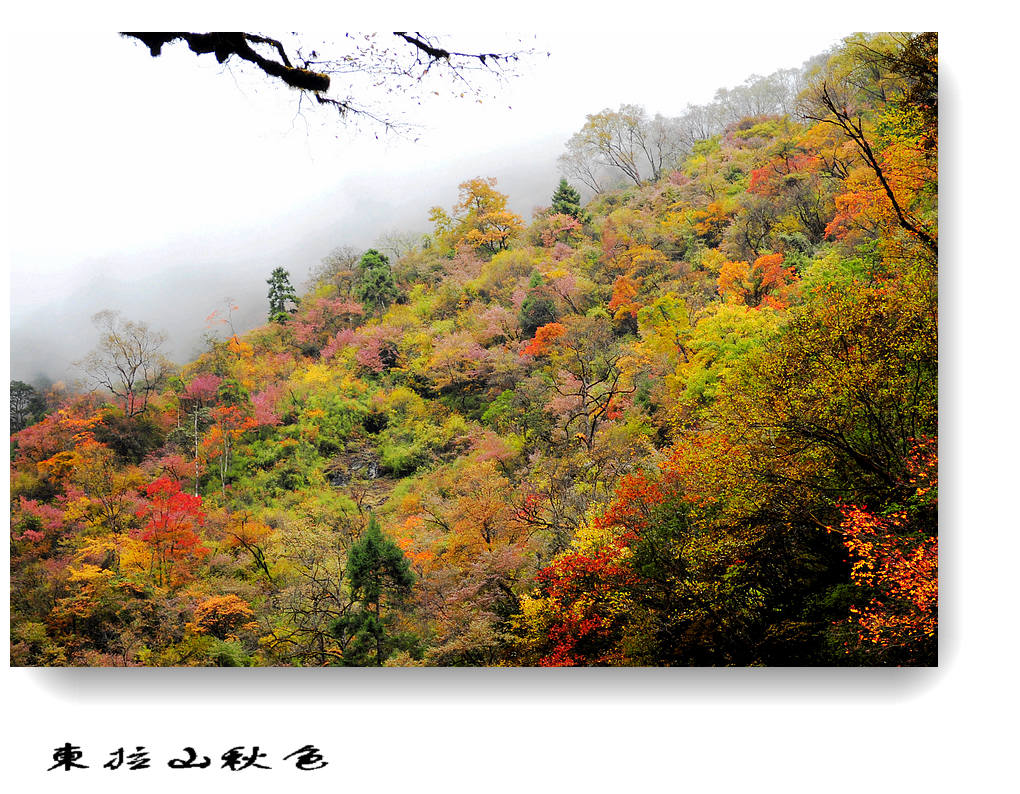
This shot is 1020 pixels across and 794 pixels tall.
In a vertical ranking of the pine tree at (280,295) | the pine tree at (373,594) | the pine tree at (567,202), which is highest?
the pine tree at (567,202)

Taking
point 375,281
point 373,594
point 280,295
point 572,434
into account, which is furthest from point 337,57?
point 373,594

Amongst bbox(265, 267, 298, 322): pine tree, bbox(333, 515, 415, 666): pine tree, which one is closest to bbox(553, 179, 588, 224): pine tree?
bbox(265, 267, 298, 322): pine tree

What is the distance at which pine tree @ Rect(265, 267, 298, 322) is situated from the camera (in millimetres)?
4555

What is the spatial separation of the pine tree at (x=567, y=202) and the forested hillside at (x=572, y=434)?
25 millimetres

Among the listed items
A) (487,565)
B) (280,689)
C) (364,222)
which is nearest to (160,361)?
(364,222)

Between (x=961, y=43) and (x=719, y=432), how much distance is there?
288 centimetres

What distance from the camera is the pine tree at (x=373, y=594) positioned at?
4.05m

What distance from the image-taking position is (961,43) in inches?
159

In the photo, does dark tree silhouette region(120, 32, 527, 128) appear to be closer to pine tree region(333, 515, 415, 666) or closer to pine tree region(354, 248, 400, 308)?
pine tree region(354, 248, 400, 308)

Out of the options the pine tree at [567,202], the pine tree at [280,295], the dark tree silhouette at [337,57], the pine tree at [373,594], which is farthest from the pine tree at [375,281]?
the pine tree at [373,594]

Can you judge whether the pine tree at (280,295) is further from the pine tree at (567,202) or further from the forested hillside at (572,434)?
the pine tree at (567,202)

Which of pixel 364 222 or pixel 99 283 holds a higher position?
pixel 364 222

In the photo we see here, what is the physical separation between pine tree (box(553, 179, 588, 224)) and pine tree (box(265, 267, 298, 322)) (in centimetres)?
196

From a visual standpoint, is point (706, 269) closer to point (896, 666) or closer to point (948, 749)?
point (896, 666)
